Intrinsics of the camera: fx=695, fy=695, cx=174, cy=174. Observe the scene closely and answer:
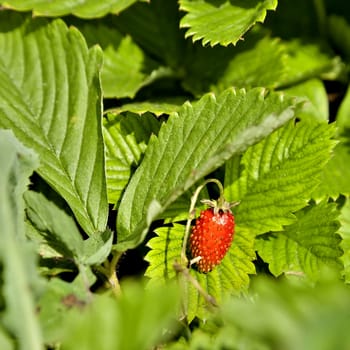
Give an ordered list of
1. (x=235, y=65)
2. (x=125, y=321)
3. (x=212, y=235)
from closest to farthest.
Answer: (x=125, y=321) < (x=212, y=235) < (x=235, y=65)

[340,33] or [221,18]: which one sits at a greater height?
[221,18]

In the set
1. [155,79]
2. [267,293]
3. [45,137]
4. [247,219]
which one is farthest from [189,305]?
[155,79]

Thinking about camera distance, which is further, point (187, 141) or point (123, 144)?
point (123, 144)

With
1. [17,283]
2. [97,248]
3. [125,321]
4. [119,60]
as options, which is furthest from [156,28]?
[125,321]

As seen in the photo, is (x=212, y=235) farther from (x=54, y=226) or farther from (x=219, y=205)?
(x=54, y=226)

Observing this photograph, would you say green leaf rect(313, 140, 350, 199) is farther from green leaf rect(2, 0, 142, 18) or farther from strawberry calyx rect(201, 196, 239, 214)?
green leaf rect(2, 0, 142, 18)

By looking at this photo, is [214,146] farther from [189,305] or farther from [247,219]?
[189,305]

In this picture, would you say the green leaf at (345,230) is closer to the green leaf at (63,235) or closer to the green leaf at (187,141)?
the green leaf at (187,141)
